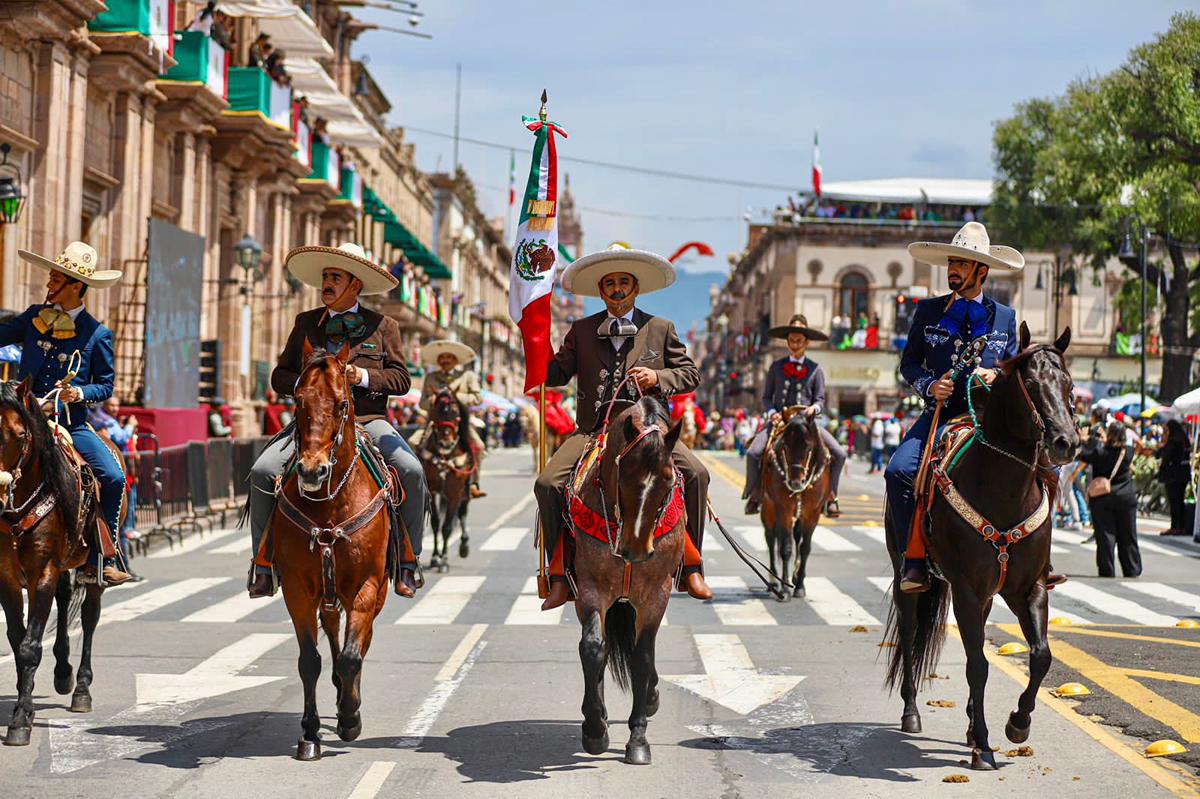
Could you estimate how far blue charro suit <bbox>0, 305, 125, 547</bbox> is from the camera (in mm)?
9641

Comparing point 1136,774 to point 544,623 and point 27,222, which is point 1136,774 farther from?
point 27,222

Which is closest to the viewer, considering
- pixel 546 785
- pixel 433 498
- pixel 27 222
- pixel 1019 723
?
pixel 546 785

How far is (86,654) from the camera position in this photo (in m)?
9.83

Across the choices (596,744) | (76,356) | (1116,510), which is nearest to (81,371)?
(76,356)

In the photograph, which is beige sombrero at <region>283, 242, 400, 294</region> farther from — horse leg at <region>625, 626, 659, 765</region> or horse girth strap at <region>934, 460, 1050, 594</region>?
horse girth strap at <region>934, 460, 1050, 594</region>

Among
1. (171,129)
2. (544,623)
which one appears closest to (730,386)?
(171,129)

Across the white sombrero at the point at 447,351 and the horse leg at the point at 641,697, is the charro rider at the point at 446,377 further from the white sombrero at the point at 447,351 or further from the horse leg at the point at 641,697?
the horse leg at the point at 641,697

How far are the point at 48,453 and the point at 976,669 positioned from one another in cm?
530

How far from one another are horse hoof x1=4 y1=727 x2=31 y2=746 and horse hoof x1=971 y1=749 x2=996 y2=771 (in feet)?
16.4

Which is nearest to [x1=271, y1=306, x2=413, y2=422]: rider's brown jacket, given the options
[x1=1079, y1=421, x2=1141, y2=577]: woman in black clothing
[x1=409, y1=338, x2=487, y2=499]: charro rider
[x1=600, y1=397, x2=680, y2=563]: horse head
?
[x1=600, y1=397, x2=680, y2=563]: horse head

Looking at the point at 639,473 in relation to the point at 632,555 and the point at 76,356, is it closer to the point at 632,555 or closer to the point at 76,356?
the point at 632,555

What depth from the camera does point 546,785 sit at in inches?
300

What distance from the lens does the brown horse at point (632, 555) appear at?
7973 mm

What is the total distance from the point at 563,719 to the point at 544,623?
4783mm
